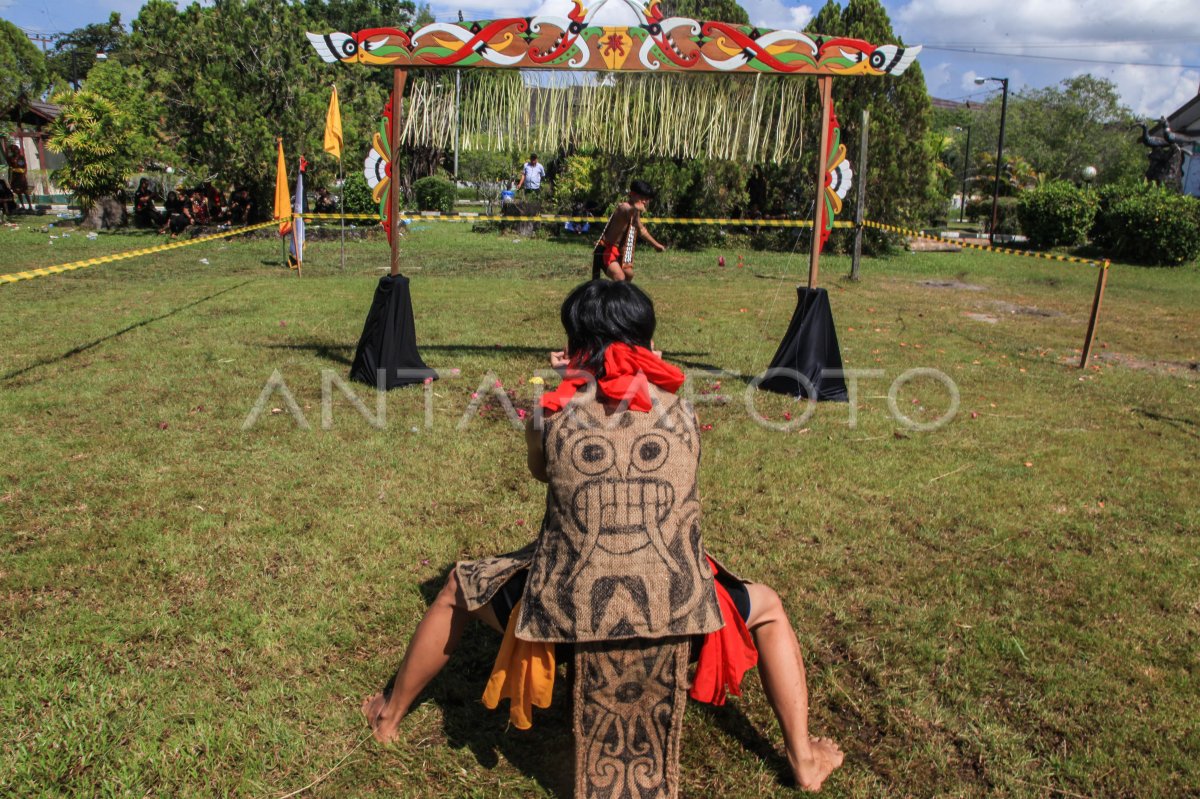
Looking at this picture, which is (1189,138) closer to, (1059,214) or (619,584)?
(1059,214)

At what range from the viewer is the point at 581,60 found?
6.63 m

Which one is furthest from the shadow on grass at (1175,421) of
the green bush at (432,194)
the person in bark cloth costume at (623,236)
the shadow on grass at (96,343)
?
the green bush at (432,194)

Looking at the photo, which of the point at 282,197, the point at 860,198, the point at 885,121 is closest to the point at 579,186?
the point at 885,121

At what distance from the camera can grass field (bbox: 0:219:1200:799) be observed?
114 inches

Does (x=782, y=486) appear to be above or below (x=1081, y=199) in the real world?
below

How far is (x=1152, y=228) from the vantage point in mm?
18953

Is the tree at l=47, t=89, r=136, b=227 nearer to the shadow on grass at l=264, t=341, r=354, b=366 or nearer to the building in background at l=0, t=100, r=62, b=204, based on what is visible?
the building in background at l=0, t=100, r=62, b=204

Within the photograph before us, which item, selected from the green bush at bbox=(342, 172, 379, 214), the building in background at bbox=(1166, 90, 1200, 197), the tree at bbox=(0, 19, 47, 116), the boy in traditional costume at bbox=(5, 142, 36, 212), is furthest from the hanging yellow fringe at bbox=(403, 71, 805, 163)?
the tree at bbox=(0, 19, 47, 116)

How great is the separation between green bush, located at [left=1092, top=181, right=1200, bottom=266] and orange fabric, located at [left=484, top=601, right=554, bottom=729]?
20.9 meters

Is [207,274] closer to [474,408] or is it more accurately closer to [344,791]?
[474,408]

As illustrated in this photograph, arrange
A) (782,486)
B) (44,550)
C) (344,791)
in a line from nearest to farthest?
(344,791), (44,550), (782,486)

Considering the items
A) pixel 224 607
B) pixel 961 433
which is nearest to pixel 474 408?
pixel 224 607

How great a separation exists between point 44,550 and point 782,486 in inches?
155

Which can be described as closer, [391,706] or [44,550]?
[391,706]
